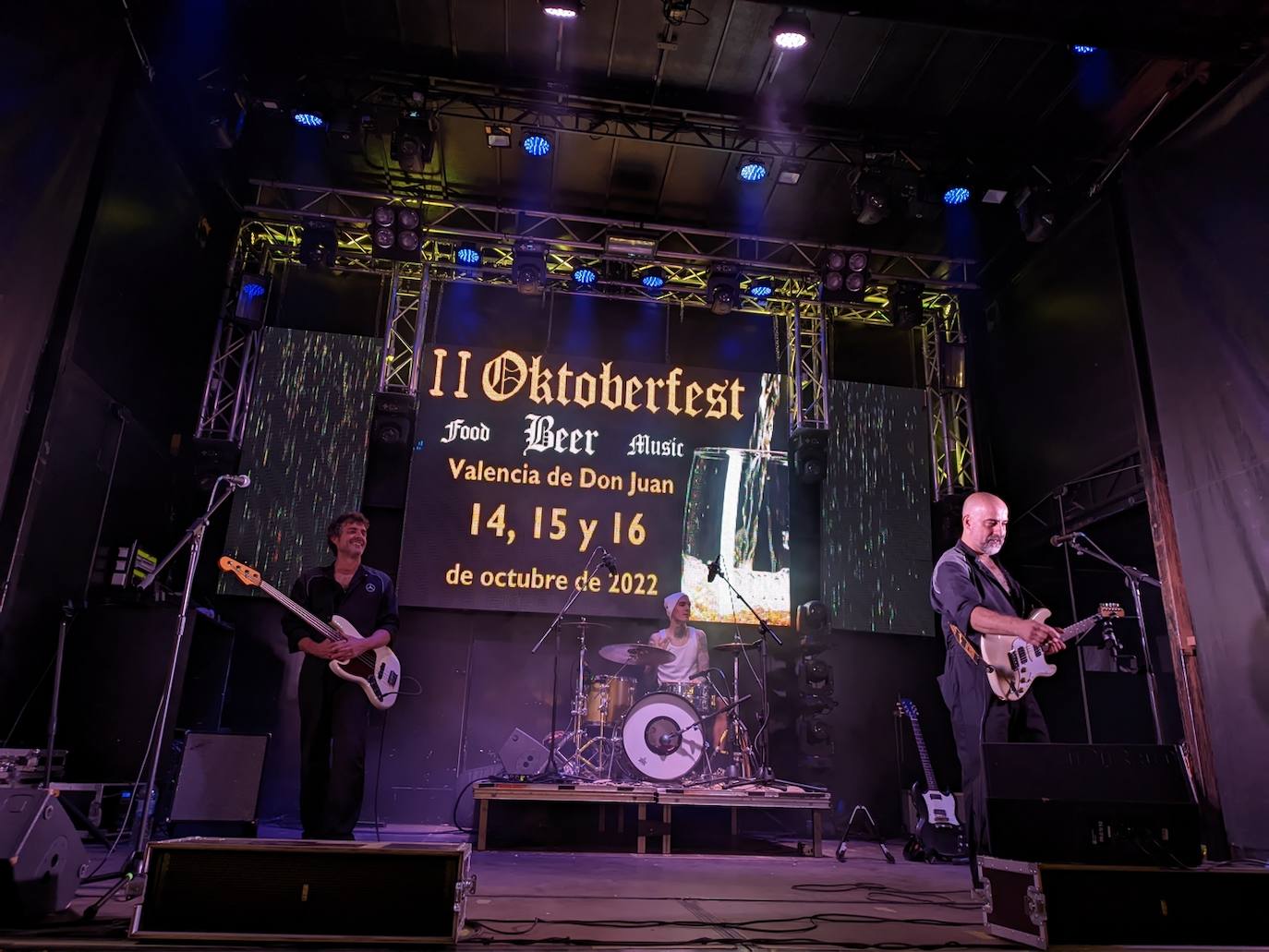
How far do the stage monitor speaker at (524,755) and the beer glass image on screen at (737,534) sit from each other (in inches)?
76.7

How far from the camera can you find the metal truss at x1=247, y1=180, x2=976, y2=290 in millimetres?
8453

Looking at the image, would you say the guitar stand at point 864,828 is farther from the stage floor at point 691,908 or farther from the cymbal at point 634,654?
the cymbal at point 634,654

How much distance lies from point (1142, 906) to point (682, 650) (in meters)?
4.67

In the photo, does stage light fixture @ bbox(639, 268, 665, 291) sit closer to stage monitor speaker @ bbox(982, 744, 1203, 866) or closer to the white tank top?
the white tank top

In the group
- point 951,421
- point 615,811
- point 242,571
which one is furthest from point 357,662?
point 951,421

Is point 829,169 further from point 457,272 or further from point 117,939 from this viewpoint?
point 117,939

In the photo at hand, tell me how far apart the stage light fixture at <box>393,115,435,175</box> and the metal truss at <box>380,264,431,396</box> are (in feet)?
4.16

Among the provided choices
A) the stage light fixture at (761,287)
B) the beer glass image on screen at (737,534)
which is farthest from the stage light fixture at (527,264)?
the beer glass image on screen at (737,534)

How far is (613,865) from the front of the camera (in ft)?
17.1

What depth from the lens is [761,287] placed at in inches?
347

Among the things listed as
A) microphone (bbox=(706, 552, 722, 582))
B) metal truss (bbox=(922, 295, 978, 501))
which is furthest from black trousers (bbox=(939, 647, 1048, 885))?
metal truss (bbox=(922, 295, 978, 501))

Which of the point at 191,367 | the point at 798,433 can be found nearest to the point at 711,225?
the point at 798,433

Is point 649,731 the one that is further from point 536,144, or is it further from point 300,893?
point 536,144

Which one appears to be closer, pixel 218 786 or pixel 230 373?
pixel 218 786
